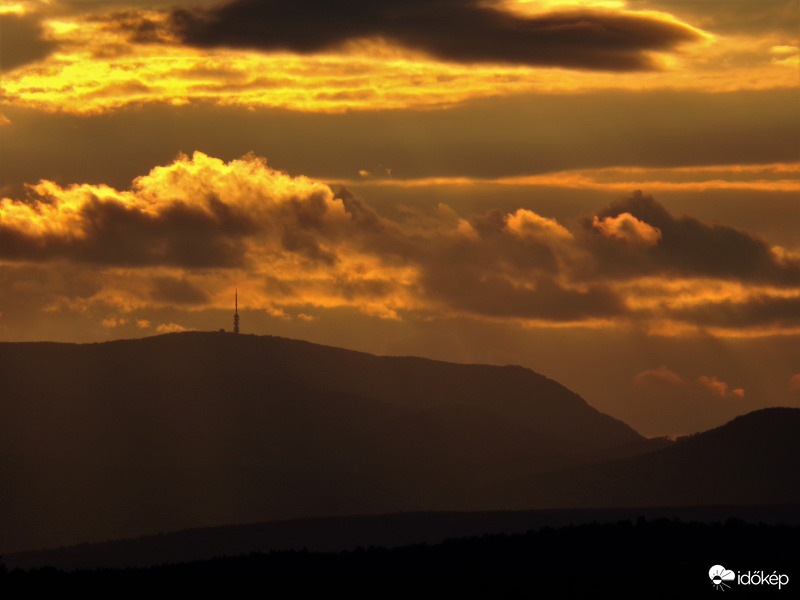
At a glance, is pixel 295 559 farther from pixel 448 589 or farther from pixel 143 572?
pixel 448 589

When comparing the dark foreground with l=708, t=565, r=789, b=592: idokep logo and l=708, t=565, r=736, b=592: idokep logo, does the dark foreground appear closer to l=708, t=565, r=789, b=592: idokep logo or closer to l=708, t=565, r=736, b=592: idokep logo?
l=708, t=565, r=789, b=592: idokep logo

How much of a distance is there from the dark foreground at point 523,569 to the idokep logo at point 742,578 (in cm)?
11

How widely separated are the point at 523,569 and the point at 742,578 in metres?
15.5

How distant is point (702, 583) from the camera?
82938mm

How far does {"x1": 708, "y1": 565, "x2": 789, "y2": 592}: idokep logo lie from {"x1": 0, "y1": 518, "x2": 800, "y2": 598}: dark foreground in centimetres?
11

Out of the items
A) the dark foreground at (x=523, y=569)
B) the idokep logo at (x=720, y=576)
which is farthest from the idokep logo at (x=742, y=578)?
the dark foreground at (x=523, y=569)

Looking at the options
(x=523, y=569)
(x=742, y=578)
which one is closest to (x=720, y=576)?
(x=742, y=578)

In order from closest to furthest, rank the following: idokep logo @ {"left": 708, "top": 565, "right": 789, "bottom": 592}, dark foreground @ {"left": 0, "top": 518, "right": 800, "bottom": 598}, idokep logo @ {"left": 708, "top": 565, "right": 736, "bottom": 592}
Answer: idokep logo @ {"left": 708, "top": 565, "right": 736, "bottom": 592}
idokep logo @ {"left": 708, "top": 565, "right": 789, "bottom": 592}
dark foreground @ {"left": 0, "top": 518, "right": 800, "bottom": 598}

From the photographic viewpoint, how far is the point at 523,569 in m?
94.7

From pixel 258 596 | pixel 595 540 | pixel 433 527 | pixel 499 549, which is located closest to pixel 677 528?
Result: pixel 595 540

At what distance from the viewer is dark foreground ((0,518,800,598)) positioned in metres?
85.7

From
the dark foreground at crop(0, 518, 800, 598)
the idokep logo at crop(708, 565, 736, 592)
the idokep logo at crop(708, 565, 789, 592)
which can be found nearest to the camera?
the idokep logo at crop(708, 565, 736, 592)

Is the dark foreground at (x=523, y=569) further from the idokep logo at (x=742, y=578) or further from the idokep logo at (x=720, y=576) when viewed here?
the idokep logo at (x=720, y=576)

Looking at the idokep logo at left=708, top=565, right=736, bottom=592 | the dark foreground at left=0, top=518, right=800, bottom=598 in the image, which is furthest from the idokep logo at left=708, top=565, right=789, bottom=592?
the dark foreground at left=0, top=518, right=800, bottom=598
